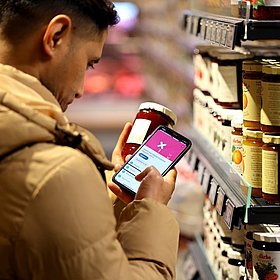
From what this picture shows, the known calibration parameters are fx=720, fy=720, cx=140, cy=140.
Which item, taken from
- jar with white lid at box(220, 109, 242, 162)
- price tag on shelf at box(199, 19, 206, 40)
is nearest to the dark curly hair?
jar with white lid at box(220, 109, 242, 162)

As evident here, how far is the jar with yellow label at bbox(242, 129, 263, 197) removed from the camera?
2.14 metres

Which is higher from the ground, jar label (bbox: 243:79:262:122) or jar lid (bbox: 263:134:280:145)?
jar label (bbox: 243:79:262:122)

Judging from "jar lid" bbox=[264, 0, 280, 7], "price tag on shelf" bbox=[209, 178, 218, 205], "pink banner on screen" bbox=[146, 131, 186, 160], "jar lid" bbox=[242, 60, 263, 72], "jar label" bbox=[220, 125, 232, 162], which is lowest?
"price tag on shelf" bbox=[209, 178, 218, 205]

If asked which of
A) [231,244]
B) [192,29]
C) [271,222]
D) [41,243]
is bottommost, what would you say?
[231,244]

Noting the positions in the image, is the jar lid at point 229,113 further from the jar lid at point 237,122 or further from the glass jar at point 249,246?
the glass jar at point 249,246

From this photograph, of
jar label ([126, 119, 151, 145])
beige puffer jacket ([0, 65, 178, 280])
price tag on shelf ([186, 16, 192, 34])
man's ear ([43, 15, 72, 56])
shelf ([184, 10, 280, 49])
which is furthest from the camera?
price tag on shelf ([186, 16, 192, 34])

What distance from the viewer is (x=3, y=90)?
60.9 inches

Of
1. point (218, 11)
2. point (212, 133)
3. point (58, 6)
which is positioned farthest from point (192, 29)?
point (58, 6)

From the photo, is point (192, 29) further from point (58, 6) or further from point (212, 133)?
point (58, 6)

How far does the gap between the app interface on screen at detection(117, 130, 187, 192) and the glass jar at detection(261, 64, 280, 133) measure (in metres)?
0.29

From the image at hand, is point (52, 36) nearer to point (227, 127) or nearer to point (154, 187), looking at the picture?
point (154, 187)

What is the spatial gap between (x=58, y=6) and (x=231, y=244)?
4.11ft

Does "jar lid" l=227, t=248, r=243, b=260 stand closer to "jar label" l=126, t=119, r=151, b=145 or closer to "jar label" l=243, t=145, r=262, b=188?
"jar label" l=243, t=145, r=262, b=188

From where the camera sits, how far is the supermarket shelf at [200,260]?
2928 mm
